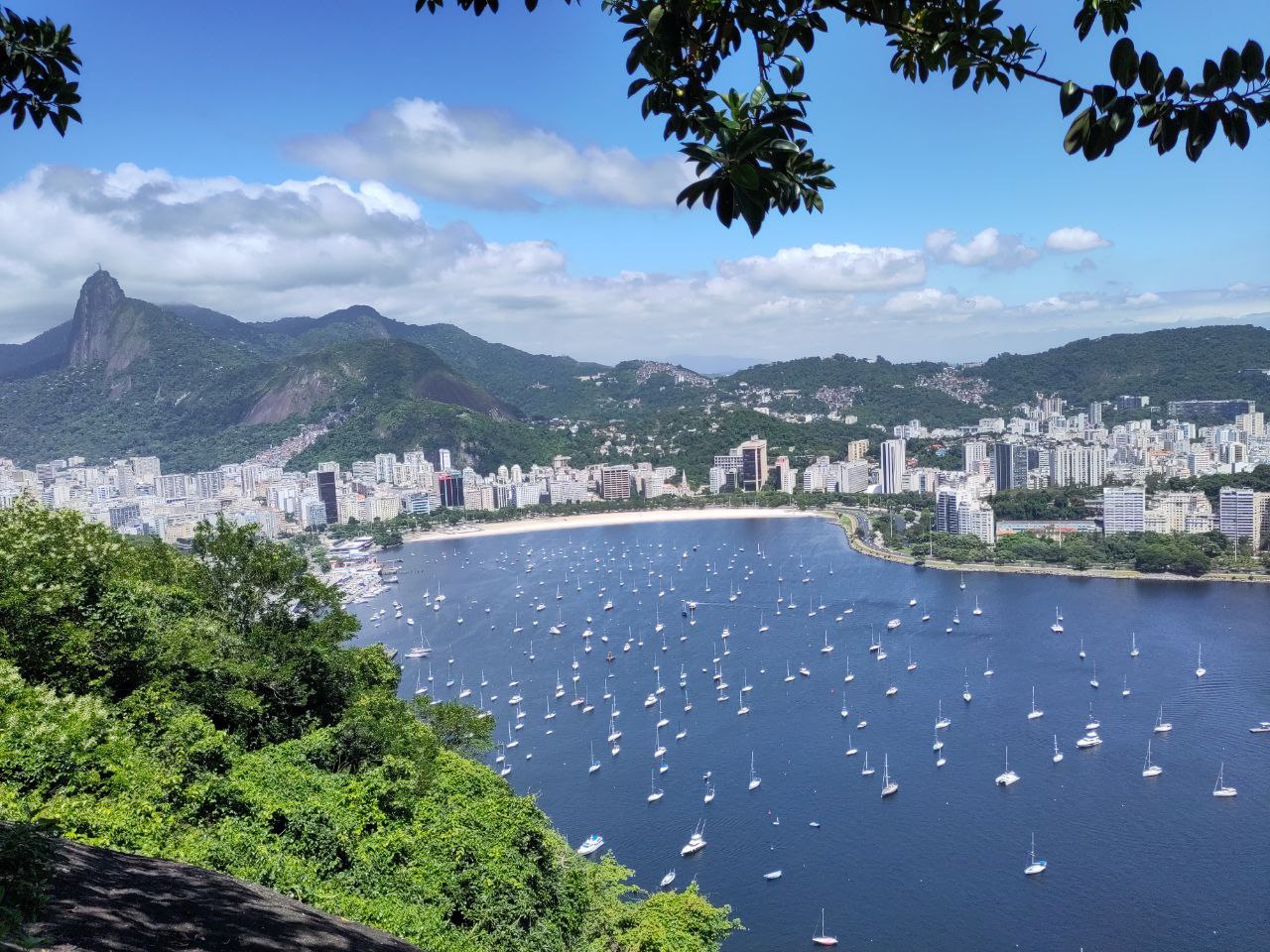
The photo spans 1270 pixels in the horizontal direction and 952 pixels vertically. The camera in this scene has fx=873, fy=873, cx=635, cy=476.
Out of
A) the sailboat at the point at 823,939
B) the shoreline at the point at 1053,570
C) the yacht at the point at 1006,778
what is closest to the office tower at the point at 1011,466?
the shoreline at the point at 1053,570

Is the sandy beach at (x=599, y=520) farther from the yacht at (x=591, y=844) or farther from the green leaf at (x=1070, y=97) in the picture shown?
the green leaf at (x=1070, y=97)

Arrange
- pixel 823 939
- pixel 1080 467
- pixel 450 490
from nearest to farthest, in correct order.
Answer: pixel 823 939, pixel 1080 467, pixel 450 490

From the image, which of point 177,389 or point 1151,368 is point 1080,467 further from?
point 177,389

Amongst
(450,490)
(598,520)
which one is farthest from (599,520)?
(450,490)

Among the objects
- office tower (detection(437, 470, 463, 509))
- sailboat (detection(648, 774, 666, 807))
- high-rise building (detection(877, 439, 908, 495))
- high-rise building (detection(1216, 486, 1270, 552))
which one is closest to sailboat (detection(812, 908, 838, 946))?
sailboat (detection(648, 774, 666, 807))

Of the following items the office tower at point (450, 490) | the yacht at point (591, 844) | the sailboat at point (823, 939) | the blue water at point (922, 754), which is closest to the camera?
the sailboat at point (823, 939)

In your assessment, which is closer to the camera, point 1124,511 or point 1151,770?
point 1151,770
